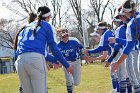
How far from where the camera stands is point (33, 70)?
22.5 feet

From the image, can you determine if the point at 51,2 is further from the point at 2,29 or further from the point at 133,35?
the point at 133,35

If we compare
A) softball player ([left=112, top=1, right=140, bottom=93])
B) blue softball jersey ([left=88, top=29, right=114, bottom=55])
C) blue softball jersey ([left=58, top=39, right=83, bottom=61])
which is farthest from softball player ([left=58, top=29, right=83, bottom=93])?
softball player ([left=112, top=1, right=140, bottom=93])

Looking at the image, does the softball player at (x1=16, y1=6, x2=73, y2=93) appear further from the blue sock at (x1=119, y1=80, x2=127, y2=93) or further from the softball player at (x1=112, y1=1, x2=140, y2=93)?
the blue sock at (x1=119, y1=80, x2=127, y2=93)

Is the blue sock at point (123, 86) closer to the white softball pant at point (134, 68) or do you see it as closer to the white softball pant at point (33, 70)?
the white softball pant at point (134, 68)

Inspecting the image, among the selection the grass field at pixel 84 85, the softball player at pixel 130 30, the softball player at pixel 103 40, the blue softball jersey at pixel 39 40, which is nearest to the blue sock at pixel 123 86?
the softball player at pixel 103 40

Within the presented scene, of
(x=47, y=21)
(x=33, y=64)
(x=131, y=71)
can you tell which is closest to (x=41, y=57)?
(x=33, y=64)

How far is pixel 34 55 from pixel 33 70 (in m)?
0.29

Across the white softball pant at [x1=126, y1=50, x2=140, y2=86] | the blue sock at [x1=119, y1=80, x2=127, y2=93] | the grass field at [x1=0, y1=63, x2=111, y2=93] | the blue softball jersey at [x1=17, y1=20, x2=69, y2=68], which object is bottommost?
the grass field at [x1=0, y1=63, x2=111, y2=93]

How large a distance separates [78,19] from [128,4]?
49.7m

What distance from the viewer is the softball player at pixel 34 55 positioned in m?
6.86

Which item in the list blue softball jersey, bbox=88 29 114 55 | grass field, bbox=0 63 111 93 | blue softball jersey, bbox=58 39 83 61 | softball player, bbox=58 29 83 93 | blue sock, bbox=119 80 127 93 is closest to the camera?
blue sock, bbox=119 80 127 93

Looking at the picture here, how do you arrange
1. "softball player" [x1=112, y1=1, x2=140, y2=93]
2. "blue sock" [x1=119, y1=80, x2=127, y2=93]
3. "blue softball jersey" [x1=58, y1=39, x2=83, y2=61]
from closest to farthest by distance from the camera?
"softball player" [x1=112, y1=1, x2=140, y2=93], "blue sock" [x1=119, y1=80, x2=127, y2=93], "blue softball jersey" [x1=58, y1=39, x2=83, y2=61]

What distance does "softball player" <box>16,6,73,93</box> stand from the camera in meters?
6.86

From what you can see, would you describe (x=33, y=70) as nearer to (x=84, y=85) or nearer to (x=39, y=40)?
(x=39, y=40)
